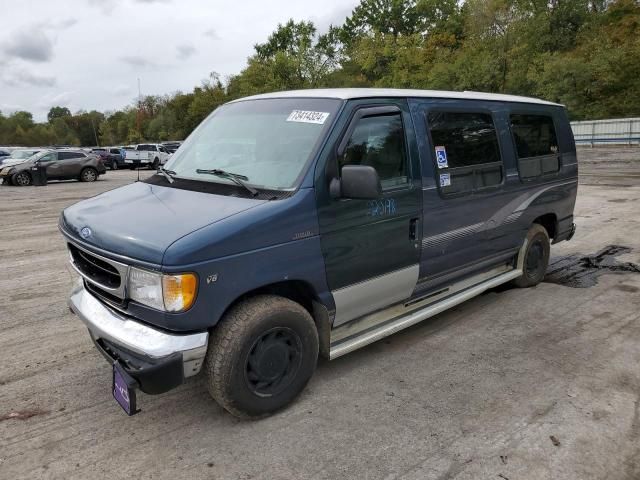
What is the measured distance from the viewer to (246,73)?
59375mm

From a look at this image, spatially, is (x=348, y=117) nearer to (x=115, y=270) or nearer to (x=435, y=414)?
(x=115, y=270)

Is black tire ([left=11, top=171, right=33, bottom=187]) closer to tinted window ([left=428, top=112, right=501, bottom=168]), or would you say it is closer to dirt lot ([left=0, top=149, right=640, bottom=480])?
dirt lot ([left=0, top=149, right=640, bottom=480])

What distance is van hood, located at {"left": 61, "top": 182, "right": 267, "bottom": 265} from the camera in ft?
8.82

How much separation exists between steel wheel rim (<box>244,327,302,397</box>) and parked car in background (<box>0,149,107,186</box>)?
2225 centimetres

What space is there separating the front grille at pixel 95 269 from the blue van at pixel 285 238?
1cm

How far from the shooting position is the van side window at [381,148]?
3410 millimetres

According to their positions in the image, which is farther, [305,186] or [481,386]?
[481,386]

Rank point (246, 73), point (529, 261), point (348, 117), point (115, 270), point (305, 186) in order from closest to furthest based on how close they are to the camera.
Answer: point (115, 270)
point (305, 186)
point (348, 117)
point (529, 261)
point (246, 73)

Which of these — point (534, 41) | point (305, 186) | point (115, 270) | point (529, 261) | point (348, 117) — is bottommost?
point (529, 261)

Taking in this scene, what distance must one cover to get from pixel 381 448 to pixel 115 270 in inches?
73.3

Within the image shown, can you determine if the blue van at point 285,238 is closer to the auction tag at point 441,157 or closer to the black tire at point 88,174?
the auction tag at point 441,157

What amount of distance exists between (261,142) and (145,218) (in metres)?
1.02

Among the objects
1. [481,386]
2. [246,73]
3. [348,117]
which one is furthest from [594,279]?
[246,73]

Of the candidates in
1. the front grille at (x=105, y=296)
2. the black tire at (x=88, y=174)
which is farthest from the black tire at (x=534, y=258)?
the black tire at (x=88, y=174)
